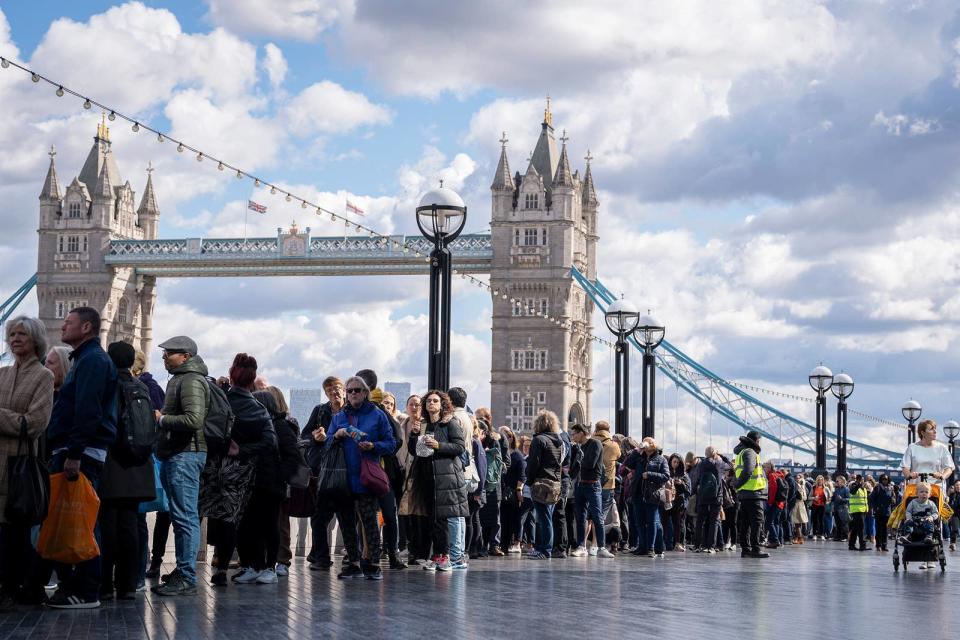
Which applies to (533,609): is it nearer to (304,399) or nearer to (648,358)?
(648,358)

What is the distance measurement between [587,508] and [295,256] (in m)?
66.5

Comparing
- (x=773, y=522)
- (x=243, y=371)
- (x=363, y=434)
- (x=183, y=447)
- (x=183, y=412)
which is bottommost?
(x=773, y=522)

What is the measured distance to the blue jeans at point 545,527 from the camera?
47.8 ft

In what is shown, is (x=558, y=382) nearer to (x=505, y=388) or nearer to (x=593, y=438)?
(x=505, y=388)

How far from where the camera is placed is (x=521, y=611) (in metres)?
8.27

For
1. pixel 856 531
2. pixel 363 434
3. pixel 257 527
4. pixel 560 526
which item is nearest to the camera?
pixel 257 527

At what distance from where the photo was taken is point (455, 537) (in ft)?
38.7

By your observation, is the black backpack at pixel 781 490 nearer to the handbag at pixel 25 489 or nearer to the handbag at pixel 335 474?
the handbag at pixel 335 474

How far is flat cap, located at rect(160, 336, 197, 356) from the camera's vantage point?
29.7 ft

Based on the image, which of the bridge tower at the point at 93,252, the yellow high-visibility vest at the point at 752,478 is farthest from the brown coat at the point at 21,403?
the bridge tower at the point at 93,252

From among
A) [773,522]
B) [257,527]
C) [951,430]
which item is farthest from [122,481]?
[951,430]

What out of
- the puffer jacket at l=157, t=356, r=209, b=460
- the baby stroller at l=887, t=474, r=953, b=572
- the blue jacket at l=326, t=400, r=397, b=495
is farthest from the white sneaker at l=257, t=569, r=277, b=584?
the baby stroller at l=887, t=474, r=953, b=572

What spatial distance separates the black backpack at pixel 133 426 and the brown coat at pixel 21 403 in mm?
492

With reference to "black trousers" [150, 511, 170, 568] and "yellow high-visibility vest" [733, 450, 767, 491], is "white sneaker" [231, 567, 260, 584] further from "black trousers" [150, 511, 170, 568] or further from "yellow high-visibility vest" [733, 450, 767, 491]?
"yellow high-visibility vest" [733, 450, 767, 491]
